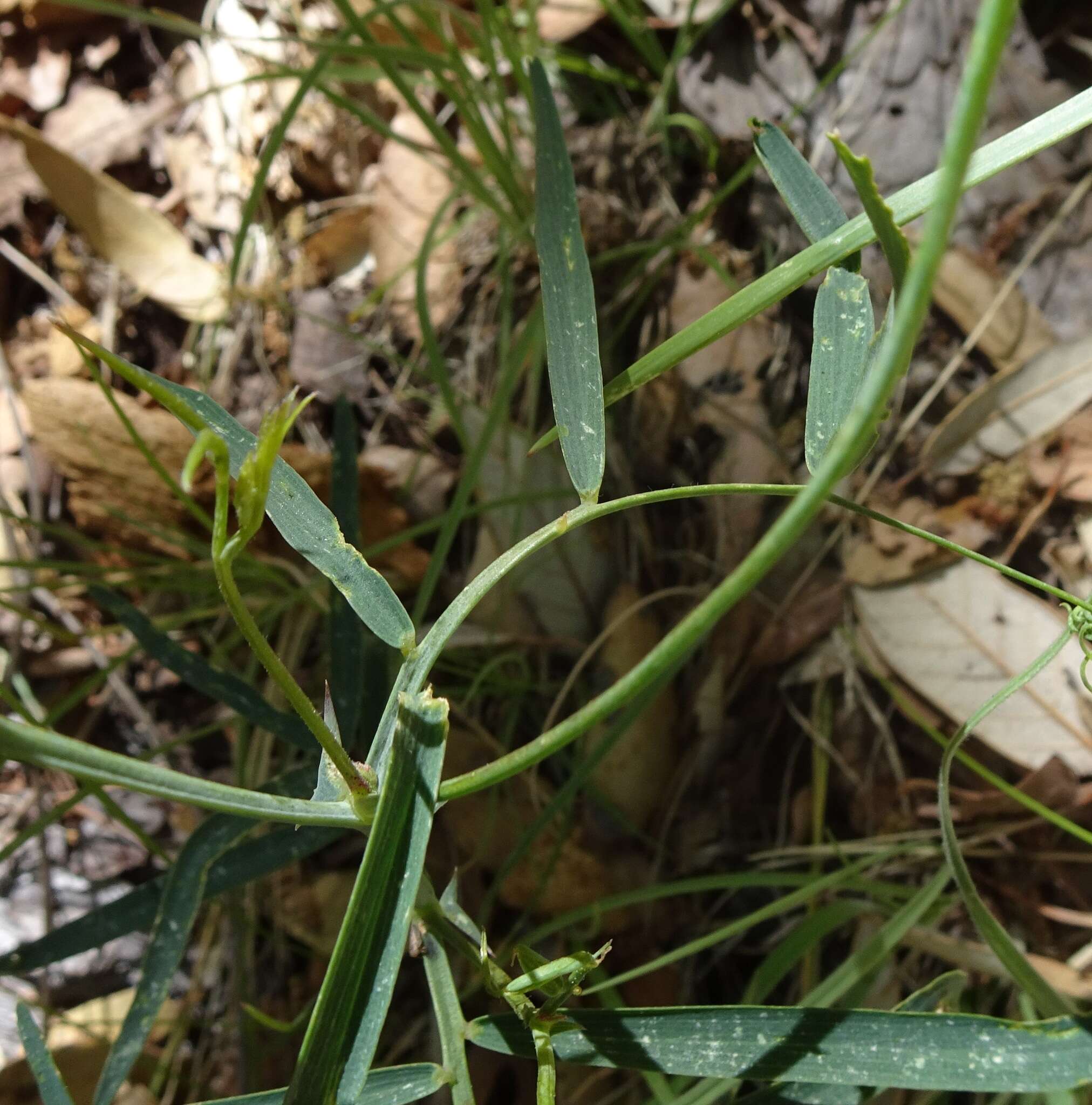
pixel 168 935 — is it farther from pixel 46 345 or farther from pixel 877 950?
pixel 46 345

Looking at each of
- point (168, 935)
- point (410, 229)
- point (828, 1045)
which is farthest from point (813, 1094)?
point (410, 229)

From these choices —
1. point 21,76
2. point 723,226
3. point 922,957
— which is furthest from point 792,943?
point 21,76

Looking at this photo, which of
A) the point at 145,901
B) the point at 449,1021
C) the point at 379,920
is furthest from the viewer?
the point at 145,901

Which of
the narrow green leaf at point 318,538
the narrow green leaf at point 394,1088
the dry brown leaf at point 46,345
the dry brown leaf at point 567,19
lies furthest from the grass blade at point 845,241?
the dry brown leaf at point 46,345

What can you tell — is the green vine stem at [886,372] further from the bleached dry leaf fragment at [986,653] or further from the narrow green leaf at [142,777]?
the bleached dry leaf fragment at [986,653]

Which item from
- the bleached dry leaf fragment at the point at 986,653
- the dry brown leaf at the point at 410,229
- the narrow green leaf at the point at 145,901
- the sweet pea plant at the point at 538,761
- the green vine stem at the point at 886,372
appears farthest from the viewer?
the dry brown leaf at the point at 410,229

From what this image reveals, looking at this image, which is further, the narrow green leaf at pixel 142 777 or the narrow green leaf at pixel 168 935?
the narrow green leaf at pixel 168 935

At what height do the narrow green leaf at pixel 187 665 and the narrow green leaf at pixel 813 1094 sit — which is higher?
the narrow green leaf at pixel 187 665
